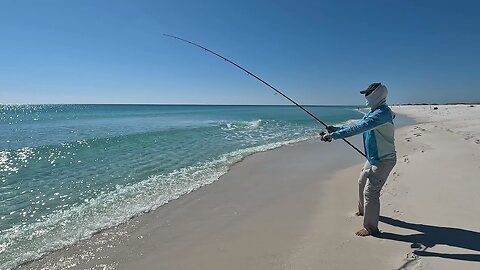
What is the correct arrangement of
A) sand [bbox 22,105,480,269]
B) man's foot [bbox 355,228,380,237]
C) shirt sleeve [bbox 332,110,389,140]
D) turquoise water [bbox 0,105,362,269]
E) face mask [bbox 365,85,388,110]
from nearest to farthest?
sand [bbox 22,105,480,269], shirt sleeve [bbox 332,110,389,140], face mask [bbox 365,85,388,110], man's foot [bbox 355,228,380,237], turquoise water [bbox 0,105,362,269]

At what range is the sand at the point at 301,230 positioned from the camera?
155 inches

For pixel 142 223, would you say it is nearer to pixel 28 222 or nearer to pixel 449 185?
pixel 28 222

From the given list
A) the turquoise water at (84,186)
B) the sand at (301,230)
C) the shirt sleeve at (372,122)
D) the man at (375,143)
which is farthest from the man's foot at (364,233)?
the turquoise water at (84,186)

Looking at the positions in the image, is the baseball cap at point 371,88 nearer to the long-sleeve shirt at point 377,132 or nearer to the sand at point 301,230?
the long-sleeve shirt at point 377,132

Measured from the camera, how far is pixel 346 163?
10734mm

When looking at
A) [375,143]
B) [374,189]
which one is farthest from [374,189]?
[375,143]

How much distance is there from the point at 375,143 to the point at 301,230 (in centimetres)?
180

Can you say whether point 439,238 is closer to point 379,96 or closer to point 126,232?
point 379,96

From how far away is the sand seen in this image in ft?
12.9

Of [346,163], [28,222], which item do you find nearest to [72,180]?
[28,222]

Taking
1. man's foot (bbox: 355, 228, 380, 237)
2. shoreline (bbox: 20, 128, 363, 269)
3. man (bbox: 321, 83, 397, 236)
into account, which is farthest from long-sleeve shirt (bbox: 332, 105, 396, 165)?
shoreline (bbox: 20, 128, 363, 269)

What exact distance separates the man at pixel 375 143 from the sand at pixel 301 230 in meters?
0.40

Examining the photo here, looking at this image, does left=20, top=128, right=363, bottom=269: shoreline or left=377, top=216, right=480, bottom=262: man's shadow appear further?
left=20, top=128, right=363, bottom=269: shoreline

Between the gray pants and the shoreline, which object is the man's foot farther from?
the shoreline
